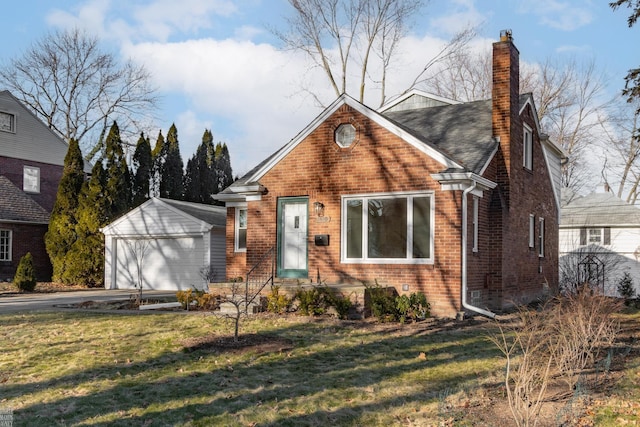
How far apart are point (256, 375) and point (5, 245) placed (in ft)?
73.6

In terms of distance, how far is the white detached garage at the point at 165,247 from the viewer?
74.3ft

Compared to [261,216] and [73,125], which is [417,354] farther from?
[73,125]

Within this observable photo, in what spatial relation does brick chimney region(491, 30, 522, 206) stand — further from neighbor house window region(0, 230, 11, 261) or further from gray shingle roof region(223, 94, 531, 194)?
neighbor house window region(0, 230, 11, 261)

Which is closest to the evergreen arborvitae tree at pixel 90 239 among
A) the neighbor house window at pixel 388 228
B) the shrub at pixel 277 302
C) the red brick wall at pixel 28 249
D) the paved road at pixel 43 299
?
the paved road at pixel 43 299

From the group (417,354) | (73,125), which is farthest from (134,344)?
(73,125)

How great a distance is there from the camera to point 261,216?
16172mm

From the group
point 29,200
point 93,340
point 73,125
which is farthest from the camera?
point 73,125

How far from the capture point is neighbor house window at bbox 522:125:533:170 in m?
17.6

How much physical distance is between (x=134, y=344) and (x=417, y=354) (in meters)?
4.47

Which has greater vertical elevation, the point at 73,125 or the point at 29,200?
the point at 73,125

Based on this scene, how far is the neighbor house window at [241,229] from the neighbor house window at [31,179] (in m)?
16.2

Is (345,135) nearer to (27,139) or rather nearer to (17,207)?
(17,207)

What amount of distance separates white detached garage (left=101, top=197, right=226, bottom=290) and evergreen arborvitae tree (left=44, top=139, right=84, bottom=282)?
6.12 feet

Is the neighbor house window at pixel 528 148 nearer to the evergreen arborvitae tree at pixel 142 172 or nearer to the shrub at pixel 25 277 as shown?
the shrub at pixel 25 277
